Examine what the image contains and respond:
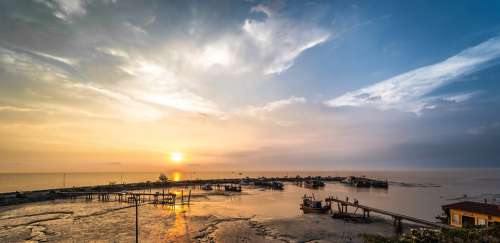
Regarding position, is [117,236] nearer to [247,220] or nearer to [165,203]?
[247,220]

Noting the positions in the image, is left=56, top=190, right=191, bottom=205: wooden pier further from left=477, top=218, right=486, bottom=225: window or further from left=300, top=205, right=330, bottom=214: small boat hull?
left=477, top=218, right=486, bottom=225: window

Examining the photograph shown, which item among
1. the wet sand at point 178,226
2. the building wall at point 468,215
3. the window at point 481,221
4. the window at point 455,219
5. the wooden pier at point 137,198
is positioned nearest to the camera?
the building wall at point 468,215

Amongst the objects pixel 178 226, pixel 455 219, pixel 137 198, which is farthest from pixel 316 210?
pixel 137 198

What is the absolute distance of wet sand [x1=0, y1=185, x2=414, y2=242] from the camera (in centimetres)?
2752

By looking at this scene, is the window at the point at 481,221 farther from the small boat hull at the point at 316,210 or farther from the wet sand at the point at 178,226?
the small boat hull at the point at 316,210

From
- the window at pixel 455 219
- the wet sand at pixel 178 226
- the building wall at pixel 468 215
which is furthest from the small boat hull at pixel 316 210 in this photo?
the window at pixel 455 219

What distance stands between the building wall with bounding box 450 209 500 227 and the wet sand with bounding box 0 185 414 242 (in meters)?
6.65

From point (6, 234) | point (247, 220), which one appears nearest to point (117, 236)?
point (6, 234)

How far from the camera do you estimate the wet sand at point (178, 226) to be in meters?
27.5

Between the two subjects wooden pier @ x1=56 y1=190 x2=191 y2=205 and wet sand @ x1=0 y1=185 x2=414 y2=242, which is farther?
wooden pier @ x1=56 y1=190 x2=191 y2=205

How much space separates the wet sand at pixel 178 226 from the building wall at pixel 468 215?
665 centimetres

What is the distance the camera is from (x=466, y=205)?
86.9 feet

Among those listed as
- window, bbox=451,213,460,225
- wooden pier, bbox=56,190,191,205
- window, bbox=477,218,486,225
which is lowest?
wooden pier, bbox=56,190,191,205

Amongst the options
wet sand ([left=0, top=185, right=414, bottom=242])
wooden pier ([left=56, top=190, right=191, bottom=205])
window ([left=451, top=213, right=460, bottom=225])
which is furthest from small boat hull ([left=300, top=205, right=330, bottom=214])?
wooden pier ([left=56, top=190, right=191, bottom=205])
